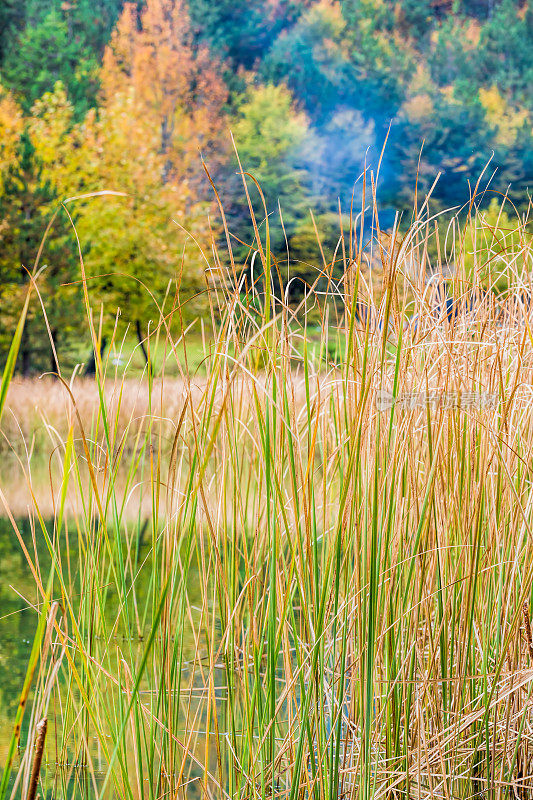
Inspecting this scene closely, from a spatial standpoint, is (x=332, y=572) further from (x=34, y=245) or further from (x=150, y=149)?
(x=150, y=149)

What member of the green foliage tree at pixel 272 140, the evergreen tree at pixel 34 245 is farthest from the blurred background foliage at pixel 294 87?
the evergreen tree at pixel 34 245

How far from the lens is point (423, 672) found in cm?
113

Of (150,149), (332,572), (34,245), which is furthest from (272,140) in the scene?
(332,572)

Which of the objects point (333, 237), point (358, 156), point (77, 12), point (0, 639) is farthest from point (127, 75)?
point (0, 639)

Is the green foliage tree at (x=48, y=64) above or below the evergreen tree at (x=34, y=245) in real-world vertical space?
above

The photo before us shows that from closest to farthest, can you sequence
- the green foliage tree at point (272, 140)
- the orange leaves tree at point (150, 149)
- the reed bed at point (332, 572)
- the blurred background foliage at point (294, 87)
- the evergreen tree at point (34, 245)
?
the reed bed at point (332, 572) < the evergreen tree at point (34, 245) < the orange leaves tree at point (150, 149) < the blurred background foliage at point (294, 87) < the green foliage tree at point (272, 140)

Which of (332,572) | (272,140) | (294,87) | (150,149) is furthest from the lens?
(294,87)

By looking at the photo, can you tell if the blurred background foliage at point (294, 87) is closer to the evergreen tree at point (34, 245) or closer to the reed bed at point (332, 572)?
the evergreen tree at point (34, 245)

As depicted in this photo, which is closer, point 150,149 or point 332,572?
point 332,572

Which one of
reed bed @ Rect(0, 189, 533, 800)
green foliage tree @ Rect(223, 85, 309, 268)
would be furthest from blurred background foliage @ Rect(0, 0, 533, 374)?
reed bed @ Rect(0, 189, 533, 800)

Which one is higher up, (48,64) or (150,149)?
(48,64)

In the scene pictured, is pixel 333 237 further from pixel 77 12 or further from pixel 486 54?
pixel 77 12

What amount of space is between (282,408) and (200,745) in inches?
40.0

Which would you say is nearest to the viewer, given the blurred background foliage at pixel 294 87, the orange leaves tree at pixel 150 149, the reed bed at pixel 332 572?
the reed bed at pixel 332 572
